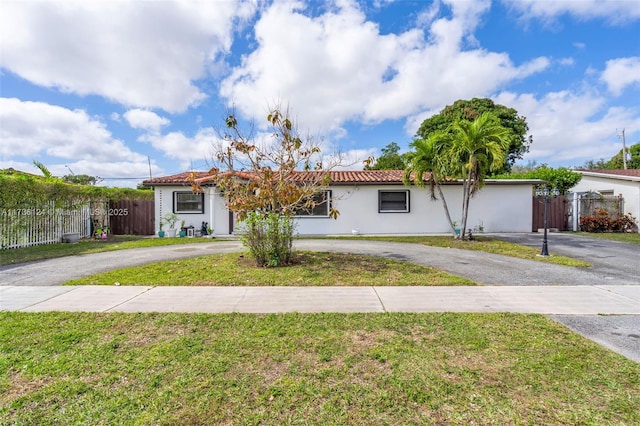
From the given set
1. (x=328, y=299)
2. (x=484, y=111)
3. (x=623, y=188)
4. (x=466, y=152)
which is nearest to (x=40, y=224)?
(x=328, y=299)

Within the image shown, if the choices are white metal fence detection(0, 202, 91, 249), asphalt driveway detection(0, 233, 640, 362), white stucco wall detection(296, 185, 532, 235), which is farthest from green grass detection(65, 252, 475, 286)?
white stucco wall detection(296, 185, 532, 235)

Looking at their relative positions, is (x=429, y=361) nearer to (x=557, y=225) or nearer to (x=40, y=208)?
(x=40, y=208)

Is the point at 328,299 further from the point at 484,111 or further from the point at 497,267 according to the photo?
the point at 484,111

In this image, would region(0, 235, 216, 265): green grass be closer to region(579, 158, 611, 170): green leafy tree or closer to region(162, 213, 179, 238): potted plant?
region(162, 213, 179, 238): potted plant

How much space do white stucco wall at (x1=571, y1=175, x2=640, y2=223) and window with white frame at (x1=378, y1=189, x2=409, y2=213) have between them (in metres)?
12.5

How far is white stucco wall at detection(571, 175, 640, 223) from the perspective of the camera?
16594 millimetres

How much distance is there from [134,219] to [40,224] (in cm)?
430

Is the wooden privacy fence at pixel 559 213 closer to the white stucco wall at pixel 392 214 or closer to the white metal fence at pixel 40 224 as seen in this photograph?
the white stucco wall at pixel 392 214

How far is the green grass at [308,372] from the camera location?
7.76 ft

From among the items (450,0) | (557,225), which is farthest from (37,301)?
(557,225)

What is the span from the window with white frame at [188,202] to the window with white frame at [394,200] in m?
9.07

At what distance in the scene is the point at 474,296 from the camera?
5387 mm

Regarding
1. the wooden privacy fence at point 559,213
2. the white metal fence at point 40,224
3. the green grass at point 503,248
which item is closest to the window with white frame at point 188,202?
the white metal fence at point 40,224

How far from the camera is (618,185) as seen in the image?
17.7 metres
